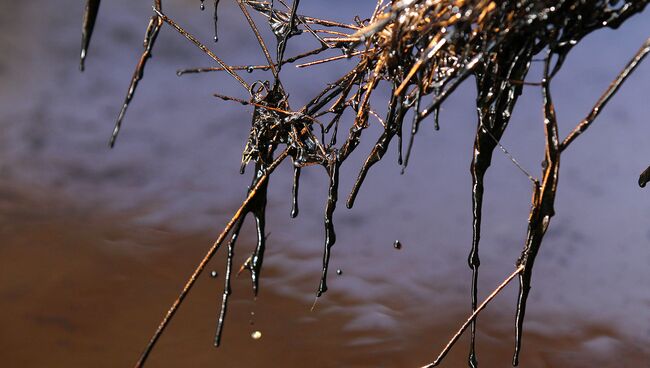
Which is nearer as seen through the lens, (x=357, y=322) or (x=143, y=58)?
(x=143, y=58)

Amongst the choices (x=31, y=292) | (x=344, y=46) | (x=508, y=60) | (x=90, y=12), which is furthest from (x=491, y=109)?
(x=31, y=292)

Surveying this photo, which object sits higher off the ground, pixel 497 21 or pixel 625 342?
pixel 625 342

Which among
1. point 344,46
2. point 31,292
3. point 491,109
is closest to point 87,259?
point 31,292

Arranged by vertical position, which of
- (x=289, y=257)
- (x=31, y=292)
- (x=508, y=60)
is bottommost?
(x=31, y=292)

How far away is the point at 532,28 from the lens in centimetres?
40

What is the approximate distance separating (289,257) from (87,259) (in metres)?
0.43

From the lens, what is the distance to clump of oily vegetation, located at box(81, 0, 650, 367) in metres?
0.40

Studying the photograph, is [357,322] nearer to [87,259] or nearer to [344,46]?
[87,259]

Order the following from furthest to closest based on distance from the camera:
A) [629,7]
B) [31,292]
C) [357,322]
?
[357,322] < [31,292] < [629,7]

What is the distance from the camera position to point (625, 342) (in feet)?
4.88

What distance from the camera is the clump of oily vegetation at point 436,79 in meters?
0.40

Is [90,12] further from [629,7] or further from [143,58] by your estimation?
[629,7]

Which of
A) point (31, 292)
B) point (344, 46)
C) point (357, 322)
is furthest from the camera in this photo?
point (357, 322)

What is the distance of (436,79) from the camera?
0.46 m
